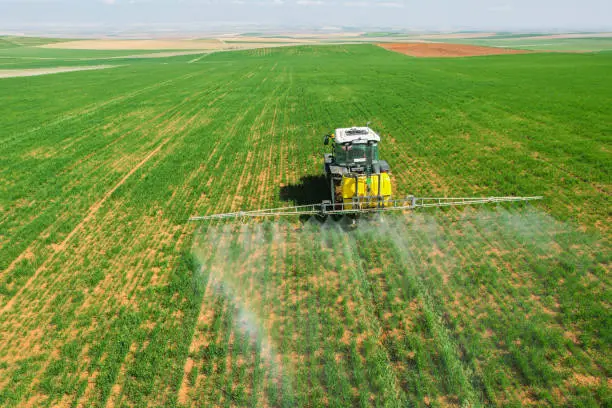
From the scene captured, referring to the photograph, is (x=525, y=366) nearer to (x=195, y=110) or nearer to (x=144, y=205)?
(x=144, y=205)

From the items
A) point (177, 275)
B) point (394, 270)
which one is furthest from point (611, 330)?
point (177, 275)

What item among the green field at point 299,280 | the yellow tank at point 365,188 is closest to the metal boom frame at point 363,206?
the yellow tank at point 365,188

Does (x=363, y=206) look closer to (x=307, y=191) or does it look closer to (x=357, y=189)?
(x=357, y=189)

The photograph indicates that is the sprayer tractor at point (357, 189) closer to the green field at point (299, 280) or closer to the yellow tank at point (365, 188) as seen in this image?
the yellow tank at point (365, 188)

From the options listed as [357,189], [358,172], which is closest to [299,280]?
[357,189]

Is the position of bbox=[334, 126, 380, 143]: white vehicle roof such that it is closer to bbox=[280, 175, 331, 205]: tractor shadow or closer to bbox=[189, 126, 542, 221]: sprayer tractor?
bbox=[189, 126, 542, 221]: sprayer tractor

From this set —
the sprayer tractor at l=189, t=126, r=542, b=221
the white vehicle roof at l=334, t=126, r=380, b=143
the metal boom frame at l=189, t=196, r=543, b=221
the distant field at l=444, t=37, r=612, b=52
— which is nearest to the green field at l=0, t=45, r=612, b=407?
the metal boom frame at l=189, t=196, r=543, b=221
